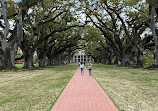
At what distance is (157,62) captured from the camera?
20609 millimetres

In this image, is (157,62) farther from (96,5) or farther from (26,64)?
(26,64)

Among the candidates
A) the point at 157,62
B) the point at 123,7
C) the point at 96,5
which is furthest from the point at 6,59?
the point at 157,62

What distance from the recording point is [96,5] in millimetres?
24453

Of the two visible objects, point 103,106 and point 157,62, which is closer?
point 103,106

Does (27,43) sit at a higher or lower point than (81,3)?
lower

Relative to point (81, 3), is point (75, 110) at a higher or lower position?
lower

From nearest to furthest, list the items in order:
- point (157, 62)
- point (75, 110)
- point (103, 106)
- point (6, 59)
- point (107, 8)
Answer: point (75, 110)
point (103, 106)
point (6, 59)
point (157, 62)
point (107, 8)

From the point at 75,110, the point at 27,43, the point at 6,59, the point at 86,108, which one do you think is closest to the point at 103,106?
the point at 86,108

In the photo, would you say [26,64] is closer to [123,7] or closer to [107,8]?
[107,8]

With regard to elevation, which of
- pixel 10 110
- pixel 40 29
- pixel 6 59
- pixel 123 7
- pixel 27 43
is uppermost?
pixel 123 7

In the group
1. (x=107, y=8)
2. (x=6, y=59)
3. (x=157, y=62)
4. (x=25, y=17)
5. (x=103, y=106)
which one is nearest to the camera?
(x=103, y=106)

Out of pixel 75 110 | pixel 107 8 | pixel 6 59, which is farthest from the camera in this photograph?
pixel 107 8

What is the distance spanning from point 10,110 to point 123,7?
23327 mm

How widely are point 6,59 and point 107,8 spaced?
17.9 meters
